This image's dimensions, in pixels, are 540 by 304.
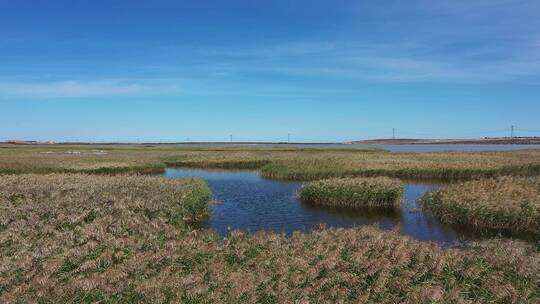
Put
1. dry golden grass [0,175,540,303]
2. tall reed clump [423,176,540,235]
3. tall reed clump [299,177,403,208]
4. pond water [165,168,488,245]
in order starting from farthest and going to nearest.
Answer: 1. tall reed clump [299,177,403,208]
2. pond water [165,168,488,245]
3. tall reed clump [423,176,540,235]
4. dry golden grass [0,175,540,303]

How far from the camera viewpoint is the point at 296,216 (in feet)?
92.9

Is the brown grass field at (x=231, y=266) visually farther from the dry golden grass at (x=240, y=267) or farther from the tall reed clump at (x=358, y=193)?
the tall reed clump at (x=358, y=193)

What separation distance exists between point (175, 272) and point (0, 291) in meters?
4.01

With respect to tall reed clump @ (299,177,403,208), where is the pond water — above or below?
below

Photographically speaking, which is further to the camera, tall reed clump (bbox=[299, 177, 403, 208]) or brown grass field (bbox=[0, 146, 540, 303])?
tall reed clump (bbox=[299, 177, 403, 208])

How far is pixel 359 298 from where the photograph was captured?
35.5 ft

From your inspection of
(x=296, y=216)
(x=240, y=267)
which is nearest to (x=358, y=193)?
(x=296, y=216)

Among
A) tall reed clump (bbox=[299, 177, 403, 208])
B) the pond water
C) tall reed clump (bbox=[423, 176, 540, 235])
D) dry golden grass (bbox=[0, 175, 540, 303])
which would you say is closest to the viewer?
dry golden grass (bbox=[0, 175, 540, 303])

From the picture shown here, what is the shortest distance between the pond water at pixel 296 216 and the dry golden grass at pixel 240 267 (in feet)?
17.4

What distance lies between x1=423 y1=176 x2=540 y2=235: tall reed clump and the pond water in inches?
40.2

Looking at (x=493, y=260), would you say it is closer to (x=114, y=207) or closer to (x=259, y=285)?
(x=259, y=285)

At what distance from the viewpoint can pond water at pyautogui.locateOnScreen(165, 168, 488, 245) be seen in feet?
78.7

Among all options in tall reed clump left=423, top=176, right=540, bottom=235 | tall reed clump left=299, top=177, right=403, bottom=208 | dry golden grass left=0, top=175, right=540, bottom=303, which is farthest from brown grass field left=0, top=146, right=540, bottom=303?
tall reed clump left=299, top=177, right=403, bottom=208

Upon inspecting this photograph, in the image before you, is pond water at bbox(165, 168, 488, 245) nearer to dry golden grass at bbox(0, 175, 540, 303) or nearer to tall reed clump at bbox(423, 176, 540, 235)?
tall reed clump at bbox(423, 176, 540, 235)
